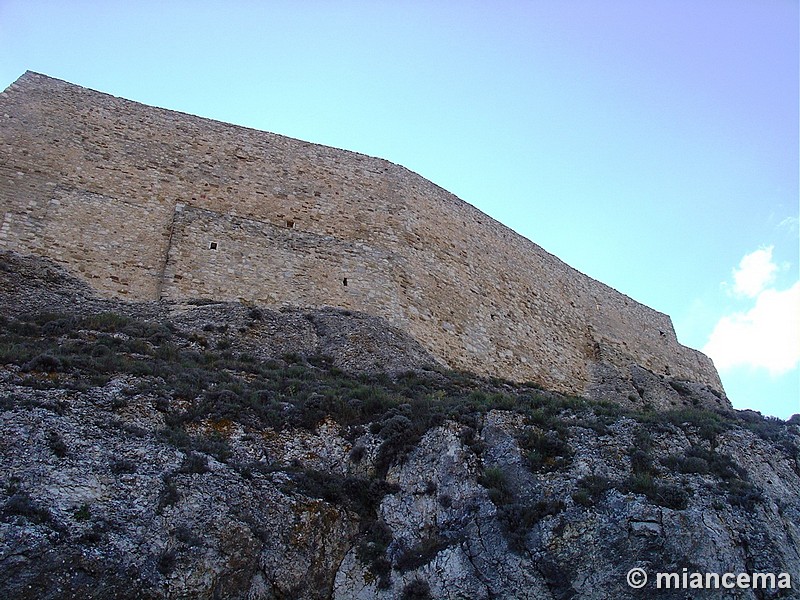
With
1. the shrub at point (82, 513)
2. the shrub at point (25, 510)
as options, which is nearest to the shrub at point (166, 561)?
the shrub at point (82, 513)

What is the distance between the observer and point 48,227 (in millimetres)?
14461

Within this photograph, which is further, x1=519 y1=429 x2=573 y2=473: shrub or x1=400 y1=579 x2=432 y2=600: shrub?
x1=519 y1=429 x2=573 y2=473: shrub

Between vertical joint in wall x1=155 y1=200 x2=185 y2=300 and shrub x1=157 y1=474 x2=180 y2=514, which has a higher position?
vertical joint in wall x1=155 y1=200 x2=185 y2=300

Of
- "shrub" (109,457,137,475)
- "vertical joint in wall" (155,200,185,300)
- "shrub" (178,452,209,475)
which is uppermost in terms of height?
"vertical joint in wall" (155,200,185,300)

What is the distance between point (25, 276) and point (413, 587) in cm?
944

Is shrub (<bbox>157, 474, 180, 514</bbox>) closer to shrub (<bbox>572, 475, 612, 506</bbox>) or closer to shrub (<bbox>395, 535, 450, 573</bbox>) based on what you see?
shrub (<bbox>395, 535, 450, 573</bbox>)

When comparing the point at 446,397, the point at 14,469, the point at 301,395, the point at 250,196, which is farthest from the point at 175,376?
the point at 250,196

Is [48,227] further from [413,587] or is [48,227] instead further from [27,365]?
[413,587]

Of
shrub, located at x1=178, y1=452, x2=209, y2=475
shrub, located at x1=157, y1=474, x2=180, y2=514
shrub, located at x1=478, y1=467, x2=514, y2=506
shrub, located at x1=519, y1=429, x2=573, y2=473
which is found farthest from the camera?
shrub, located at x1=519, y1=429, x2=573, y2=473

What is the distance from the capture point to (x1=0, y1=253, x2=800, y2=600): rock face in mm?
7367

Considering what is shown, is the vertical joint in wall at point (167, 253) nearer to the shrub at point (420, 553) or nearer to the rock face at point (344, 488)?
the rock face at point (344, 488)

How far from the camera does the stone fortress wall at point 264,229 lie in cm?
1492

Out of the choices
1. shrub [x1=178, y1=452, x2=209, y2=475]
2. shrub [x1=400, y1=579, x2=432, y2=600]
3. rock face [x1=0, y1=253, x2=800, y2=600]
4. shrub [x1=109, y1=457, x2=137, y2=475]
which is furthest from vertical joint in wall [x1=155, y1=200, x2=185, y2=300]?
shrub [x1=400, y1=579, x2=432, y2=600]

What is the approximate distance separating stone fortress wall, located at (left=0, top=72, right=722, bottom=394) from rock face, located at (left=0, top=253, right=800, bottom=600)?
12.1 ft
